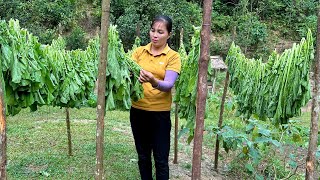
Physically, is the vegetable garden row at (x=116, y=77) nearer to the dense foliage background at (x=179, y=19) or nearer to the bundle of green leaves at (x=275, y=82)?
the bundle of green leaves at (x=275, y=82)

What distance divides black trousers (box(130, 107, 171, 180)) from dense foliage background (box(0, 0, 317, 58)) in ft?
29.1

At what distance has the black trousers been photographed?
2959 millimetres

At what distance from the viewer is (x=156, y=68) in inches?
112

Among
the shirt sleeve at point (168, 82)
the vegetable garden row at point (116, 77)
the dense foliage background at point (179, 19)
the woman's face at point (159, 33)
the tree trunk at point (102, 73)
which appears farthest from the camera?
the dense foliage background at point (179, 19)

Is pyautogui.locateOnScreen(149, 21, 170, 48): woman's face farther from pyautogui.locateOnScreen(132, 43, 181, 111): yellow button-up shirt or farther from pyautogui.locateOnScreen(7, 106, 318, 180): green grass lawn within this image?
pyautogui.locateOnScreen(7, 106, 318, 180): green grass lawn

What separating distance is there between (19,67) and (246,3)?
1514 centimetres

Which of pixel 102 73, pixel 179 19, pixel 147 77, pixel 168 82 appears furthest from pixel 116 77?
pixel 179 19

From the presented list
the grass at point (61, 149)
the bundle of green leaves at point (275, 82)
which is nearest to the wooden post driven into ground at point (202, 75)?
the bundle of green leaves at point (275, 82)

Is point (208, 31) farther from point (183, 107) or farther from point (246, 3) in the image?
point (246, 3)

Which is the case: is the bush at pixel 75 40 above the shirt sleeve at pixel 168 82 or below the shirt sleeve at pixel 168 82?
above

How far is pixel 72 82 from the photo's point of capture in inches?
115

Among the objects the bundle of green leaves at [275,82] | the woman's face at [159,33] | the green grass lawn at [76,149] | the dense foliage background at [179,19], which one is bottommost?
the green grass lawn at [76,149]

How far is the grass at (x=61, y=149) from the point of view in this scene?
388cm

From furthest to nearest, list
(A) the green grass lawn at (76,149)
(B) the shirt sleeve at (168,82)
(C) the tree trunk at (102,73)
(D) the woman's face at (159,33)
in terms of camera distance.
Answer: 1. (A) the green grass lawn at (76,149)
2. (D) the woman's face at (159,33)
3. (B) the shirt sleeve at (168,82)
4. (C) the tree trunk at (102,73)
